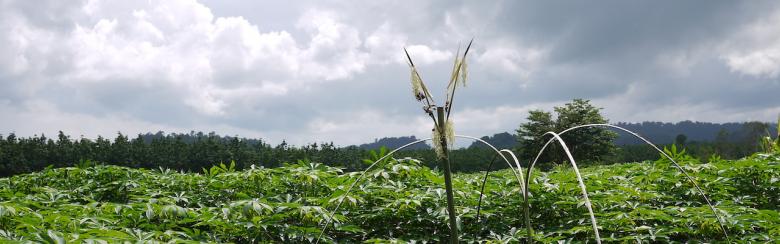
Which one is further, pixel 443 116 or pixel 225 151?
pixel 225 151

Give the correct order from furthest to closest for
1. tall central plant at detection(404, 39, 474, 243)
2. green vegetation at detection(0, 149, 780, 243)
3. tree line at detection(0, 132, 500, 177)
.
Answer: tree line at detection(0, 132, 500, 177) < green vegetation at detection(0, 149, 780, 243) < tall central plant at detection(404, 39, 474, 243)

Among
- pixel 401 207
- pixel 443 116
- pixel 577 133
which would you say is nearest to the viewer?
pixel 443 116

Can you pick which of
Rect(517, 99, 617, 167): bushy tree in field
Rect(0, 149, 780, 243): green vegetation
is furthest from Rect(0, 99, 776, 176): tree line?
Rect(0, 149, 780, 243): green vegetation

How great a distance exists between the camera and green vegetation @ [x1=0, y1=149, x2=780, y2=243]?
323cm

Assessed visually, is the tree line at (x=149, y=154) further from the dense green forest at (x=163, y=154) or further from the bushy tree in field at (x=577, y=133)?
the bushy tree in field at (x=577, y=133)

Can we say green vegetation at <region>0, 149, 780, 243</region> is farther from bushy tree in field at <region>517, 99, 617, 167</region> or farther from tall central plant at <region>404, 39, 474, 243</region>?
bushy tree in field at <region>517, 99, 617, 167</region>

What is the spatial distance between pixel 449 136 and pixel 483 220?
2.36m

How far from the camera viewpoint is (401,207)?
3.41 metres

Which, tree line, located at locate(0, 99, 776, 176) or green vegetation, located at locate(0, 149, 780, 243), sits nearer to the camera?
green vegetation, located at locate(0, 149, 780, 243)

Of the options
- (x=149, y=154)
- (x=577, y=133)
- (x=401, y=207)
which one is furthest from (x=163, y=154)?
(x=401, y=207)

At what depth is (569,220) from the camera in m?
3.59

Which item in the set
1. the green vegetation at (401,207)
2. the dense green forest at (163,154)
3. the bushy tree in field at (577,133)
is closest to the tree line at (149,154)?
the dense green forest at (163,154)

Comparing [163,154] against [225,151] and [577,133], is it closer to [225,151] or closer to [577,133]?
[225,151]

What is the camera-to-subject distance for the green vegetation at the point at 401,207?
3.23 meters
